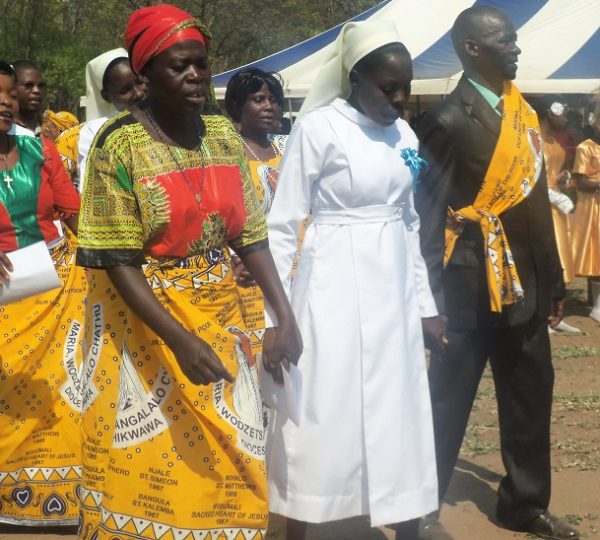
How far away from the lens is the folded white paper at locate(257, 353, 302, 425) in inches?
157

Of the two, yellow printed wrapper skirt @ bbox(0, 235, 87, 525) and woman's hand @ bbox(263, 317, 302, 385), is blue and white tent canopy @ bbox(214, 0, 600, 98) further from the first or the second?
woman's hand @ bbox(263, 317, 302, 385)

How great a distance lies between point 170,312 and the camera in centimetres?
349

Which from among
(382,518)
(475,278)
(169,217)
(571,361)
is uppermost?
(169,217)

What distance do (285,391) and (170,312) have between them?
674 millimetres

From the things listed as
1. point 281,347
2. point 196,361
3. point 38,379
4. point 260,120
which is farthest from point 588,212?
point 196,361

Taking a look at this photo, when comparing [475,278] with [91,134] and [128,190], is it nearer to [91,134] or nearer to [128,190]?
[128,190]

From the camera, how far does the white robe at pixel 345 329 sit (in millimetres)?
4203

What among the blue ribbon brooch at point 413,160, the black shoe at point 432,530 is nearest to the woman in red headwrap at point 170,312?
the blue ribbon brooch at point 413,160

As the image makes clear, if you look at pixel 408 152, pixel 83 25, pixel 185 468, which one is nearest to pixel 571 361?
pixel 408 152

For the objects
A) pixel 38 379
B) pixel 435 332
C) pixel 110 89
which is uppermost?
pixel 110 89

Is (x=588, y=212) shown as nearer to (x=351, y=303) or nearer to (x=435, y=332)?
(x=435, y=332)

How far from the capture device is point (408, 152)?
171 inches

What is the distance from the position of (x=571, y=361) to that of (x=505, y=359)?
4.28 meters

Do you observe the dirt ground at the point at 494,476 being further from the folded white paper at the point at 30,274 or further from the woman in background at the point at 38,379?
the folded white paper at the point at 30,274
